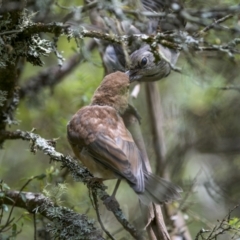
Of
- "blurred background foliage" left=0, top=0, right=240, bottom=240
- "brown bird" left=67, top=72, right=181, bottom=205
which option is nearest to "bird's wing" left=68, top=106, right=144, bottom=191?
"brown bird" left=67, top=72, right=181, bottom=205

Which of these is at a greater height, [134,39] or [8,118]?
[134,39]

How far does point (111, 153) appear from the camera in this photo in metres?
3.15

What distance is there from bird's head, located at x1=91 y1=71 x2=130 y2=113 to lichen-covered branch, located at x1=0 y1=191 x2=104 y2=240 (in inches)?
33.0

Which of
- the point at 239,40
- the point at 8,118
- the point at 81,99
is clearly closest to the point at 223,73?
the point at 81,99

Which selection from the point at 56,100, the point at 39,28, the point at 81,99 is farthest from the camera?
the point at 56,100

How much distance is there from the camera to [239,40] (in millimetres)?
3039

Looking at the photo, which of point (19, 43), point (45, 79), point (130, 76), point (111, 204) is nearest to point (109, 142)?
point (111, 204)

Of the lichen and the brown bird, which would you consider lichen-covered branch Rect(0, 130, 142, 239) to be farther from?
the lichen

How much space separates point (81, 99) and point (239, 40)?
6.47 ft

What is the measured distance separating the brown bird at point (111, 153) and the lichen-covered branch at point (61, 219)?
1.04ft

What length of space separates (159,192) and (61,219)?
578 millimetres

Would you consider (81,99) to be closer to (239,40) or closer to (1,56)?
(1,56)

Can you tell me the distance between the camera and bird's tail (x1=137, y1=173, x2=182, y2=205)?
3.01 meters

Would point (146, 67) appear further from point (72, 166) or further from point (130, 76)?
point (72, 166)
